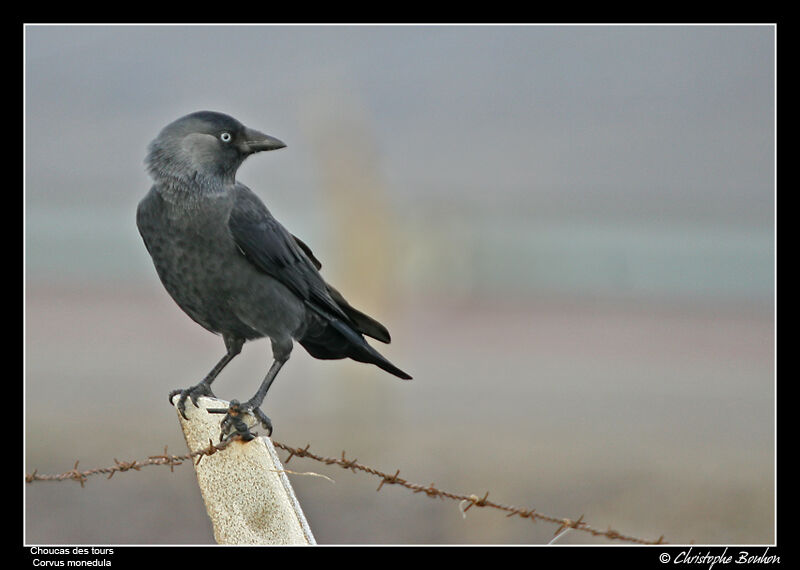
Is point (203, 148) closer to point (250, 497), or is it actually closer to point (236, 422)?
point (236, 422)

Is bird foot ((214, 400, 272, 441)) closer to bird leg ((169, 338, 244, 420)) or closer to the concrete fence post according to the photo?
Answer: the concrete fence post

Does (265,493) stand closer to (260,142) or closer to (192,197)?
(192,197)

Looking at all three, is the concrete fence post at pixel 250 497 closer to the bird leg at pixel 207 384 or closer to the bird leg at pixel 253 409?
the bird leg at pixel 253 409

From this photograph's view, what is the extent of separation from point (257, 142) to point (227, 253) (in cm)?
56

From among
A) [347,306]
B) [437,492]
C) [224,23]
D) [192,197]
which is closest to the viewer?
[437,492]

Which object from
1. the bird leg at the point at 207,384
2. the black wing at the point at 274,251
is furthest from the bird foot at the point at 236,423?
the black wing at the point at 274,251

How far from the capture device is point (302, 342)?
13.8 feet

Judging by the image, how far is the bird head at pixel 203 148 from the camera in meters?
3.82

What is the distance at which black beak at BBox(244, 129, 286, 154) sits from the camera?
395cm

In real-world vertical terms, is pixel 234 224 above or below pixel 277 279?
above

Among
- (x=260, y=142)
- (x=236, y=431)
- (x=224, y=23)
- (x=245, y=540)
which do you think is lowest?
(x=245, y=540)

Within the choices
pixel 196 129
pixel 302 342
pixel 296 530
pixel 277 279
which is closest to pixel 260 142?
pixel 196 129

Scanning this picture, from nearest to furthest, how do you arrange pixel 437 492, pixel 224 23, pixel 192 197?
pixel 437 492 → pixel 192 197 → pixel 224 23

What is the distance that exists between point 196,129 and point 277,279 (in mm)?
752
